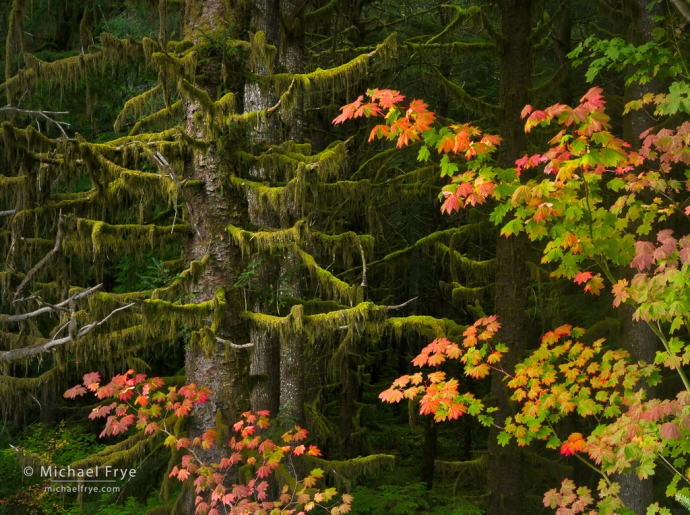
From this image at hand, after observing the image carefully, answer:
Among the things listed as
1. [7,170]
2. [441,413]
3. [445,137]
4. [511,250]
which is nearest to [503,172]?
[445,137]

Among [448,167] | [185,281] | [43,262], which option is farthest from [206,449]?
[448,167]

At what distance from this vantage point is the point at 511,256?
28.0 ft

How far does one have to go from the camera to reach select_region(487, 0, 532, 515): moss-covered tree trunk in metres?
8.35

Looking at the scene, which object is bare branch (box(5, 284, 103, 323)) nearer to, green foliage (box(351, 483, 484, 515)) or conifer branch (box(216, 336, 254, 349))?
conifer branch (box(216, 336, 254, 349))

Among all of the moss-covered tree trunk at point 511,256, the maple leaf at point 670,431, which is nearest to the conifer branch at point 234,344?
the maple leaf at point 670,431

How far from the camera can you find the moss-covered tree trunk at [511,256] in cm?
835

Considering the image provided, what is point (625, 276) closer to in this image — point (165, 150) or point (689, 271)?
point (689, 271)

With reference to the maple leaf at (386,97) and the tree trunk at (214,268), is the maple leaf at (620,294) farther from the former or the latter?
the tree trunk at (214,268)

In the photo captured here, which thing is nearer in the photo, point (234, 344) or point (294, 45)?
point (234, 344)

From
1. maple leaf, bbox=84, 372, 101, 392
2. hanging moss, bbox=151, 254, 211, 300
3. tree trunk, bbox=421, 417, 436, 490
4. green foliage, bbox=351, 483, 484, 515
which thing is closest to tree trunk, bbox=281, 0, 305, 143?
hanging moss, bbox=151, 254, 211, 300

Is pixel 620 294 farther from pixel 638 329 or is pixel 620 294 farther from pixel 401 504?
pixel 401 504

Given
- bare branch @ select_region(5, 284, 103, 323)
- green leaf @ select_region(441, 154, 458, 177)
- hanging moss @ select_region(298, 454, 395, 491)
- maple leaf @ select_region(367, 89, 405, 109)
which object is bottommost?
hanging moss @ select_region(298, 454, 395, 491)

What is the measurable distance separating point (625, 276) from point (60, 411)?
11.9 metres

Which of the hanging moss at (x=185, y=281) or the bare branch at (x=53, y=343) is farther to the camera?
the hanging moss at (x=185, y=281)
